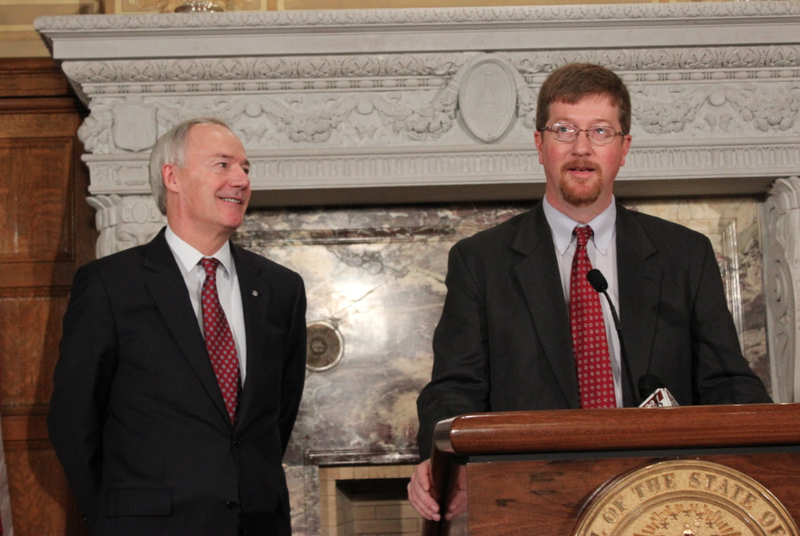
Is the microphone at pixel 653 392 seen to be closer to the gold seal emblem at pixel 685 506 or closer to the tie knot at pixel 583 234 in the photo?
the gold seal emblem at pixel 685 506

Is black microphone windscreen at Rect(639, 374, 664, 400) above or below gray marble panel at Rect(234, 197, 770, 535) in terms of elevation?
below

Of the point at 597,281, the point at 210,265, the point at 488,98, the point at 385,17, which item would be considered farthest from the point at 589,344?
the point at 385,17

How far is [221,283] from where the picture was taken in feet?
7.77

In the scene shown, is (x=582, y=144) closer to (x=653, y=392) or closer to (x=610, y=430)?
(x=653, y=392)

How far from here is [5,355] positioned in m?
3.47

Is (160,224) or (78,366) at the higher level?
(160,224)

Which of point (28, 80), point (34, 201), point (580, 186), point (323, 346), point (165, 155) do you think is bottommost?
point (580, 186)

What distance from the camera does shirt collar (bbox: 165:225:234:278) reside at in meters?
2.34

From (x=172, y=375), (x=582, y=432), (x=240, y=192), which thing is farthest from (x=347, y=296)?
(x=582, y=432)

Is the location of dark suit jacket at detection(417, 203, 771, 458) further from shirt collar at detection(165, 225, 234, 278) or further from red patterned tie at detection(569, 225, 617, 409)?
shirt collar at detection(165, 225, 234, 278)

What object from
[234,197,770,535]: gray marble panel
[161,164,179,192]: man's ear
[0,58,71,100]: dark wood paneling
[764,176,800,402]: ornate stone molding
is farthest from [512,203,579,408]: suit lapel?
[0,58,71,100]: dark wood paneling

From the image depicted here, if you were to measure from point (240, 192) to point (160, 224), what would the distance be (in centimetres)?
97

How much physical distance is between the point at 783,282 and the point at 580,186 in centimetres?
207

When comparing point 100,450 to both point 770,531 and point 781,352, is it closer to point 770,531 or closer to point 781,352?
point 770,531
